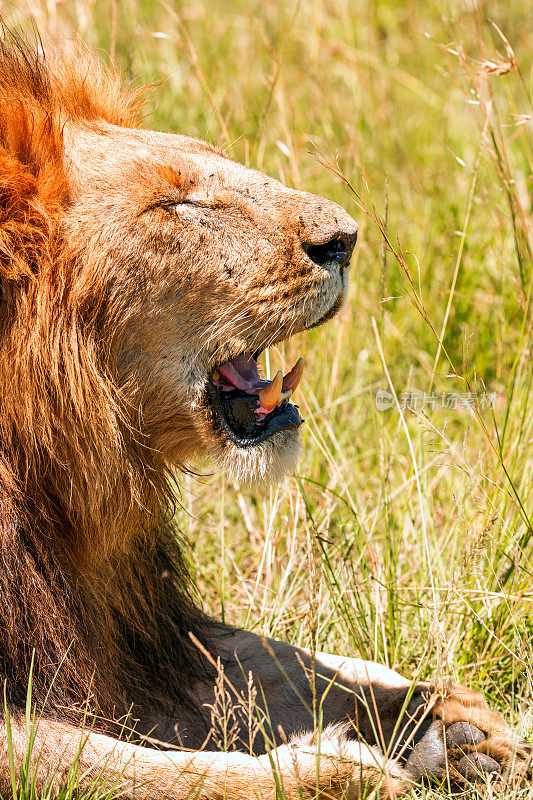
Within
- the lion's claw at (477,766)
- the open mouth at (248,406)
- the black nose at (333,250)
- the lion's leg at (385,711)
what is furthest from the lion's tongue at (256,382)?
the lion's claw at (477,766)

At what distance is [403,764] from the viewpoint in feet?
7.47

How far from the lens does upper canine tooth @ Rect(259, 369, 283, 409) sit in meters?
2.44

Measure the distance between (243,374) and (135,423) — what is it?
1.23 feet

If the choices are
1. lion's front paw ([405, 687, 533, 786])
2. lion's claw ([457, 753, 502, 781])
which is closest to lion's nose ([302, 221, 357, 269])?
lion's front paw ([405, 687, 533, 786])

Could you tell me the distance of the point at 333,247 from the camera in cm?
236

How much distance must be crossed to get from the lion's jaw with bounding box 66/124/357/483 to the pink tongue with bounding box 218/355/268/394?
6cm

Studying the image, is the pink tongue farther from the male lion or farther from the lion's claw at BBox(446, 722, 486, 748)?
the lion's claw at BBox(446, 722, 486, 748)

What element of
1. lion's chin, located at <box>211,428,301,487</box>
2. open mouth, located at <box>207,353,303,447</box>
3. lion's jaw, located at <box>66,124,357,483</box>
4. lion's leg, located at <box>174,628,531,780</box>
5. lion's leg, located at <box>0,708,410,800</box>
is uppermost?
lion's jaw, located at <box>66,124,357,483</box>

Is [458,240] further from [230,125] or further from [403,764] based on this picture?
[403,764]

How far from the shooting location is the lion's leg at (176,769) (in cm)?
200

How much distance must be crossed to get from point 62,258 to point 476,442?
1971mm

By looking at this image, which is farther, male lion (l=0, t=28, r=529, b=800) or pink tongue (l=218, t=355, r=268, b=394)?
pink tongue (l=218, t=355, r=268, b=394)

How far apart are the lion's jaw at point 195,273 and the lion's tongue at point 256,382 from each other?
28 millimetres

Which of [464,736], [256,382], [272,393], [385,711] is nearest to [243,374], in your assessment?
[256,382]
